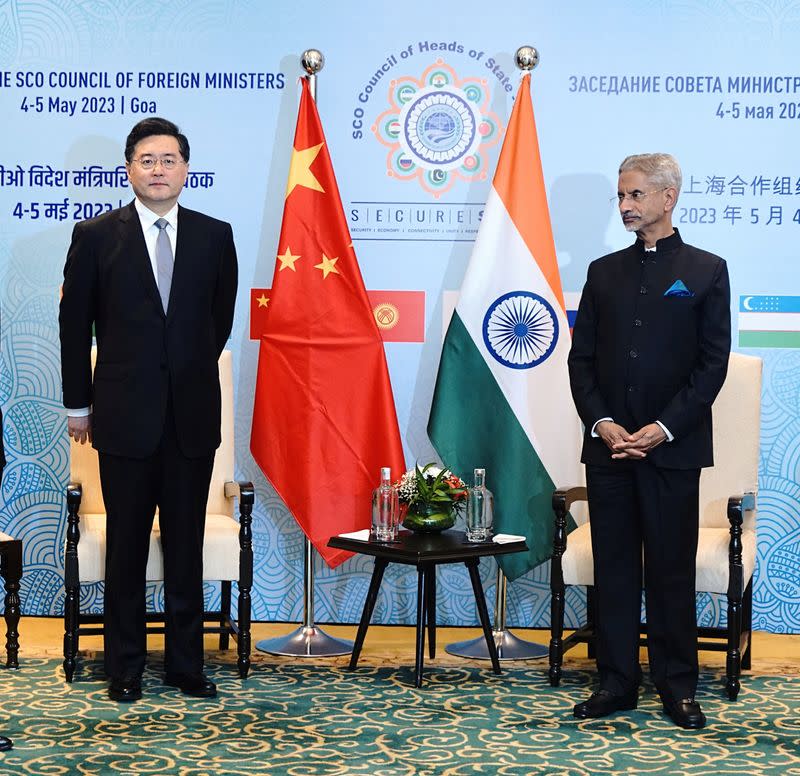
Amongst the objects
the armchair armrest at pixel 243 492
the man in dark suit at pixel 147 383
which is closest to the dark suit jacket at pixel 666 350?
the armchair armrest at pixel 243 492

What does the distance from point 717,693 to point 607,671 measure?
0.51m

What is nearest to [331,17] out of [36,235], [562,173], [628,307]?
[562,173]

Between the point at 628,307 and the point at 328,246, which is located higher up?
the point at 328,246

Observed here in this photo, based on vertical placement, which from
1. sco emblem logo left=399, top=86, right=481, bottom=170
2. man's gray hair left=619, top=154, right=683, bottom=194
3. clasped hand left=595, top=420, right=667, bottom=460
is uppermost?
sco emblem logo left=399, top=86, right=481, bottom=170

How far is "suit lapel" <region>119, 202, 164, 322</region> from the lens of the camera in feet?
13.7

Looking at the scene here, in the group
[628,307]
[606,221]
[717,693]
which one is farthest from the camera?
[606,221]

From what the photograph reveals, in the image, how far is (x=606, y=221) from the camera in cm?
539

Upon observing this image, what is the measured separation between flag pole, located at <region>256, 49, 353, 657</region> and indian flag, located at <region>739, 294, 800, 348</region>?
2.09 meters

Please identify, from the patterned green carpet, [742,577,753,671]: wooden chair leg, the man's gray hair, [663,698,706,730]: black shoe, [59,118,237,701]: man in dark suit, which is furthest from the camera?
[742,577,753,671]: wooden chair leg

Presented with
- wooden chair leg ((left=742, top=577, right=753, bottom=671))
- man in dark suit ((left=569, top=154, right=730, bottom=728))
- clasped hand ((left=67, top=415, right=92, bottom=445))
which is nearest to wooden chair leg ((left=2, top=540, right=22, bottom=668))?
clasped hand ((left=67, top=415, right=92, bottom=445))

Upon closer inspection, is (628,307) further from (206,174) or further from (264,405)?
(206,174)

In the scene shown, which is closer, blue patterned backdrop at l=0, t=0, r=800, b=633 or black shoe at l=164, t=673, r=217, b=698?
black shoe at l=164, t=673, r=217, b=698

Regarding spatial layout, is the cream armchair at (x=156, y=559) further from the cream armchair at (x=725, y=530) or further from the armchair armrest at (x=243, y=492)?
the cream armchair at (x=725, y=530)

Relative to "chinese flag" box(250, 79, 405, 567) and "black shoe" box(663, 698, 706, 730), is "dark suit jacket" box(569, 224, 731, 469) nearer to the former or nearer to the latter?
"black shoe" box(663, 698, 706, 730)
